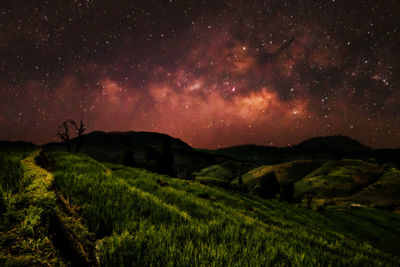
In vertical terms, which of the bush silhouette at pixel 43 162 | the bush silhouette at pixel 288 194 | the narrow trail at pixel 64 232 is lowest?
the bush silhouette at pixel 288 194

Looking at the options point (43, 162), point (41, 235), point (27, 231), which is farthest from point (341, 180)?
point (27, 231)

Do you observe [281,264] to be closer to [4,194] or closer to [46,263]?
[46,263]

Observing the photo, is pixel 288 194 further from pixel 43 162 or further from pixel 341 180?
pixel 43 162

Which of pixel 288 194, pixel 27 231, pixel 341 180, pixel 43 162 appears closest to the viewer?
pixel 27 231

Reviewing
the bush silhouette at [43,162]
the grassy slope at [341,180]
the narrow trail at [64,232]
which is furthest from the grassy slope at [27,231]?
the grassy slope at [341,180]

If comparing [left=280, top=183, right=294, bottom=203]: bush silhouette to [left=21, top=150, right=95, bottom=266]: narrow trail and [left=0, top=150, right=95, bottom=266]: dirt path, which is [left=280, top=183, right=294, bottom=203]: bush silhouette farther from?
[left=0, top=150, right=95, bottom=266]: dirt path

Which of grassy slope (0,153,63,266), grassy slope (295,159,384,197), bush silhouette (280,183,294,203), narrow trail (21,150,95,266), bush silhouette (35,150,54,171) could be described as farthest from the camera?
grassy slope (295,159,384,197)

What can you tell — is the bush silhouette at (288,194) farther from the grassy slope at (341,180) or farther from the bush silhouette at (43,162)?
the bush silhouette at (43,162)

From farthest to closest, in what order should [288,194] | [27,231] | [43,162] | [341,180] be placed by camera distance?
[341,180], [288,194], [43,162], [27,231]

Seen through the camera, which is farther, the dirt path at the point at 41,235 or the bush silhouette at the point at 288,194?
the bush silhouette at the point at 288,194

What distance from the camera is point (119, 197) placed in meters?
4.27

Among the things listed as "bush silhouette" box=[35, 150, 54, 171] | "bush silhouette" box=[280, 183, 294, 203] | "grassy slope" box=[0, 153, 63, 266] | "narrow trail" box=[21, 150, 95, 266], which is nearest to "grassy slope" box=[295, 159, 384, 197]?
"bush silhouette" box=[280, 183, 294, 203]

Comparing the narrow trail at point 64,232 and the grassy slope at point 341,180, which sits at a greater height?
the narrow trail at point 64,232

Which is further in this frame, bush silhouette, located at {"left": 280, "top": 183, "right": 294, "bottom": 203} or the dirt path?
bush silhouette, located at {"left": 280, "top": 183, "right": 294, "bottom": 203}
